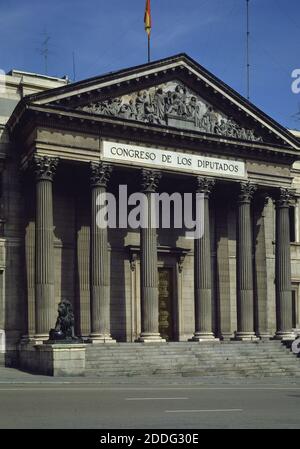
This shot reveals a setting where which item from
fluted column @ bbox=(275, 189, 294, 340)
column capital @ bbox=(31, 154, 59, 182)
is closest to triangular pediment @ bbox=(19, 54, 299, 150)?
column capital @ bbox=(31, 154, 59, 182)

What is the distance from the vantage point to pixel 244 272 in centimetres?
3881

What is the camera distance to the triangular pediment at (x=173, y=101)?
35.0 metres

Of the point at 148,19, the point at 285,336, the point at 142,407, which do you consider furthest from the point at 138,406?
the point at 148,19

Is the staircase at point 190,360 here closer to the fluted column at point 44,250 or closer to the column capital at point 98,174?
the fluted column at point 44,250

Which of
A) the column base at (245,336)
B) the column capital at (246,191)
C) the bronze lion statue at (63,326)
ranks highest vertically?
the column capital at (246,191)

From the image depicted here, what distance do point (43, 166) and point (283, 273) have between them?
15034 millimetres

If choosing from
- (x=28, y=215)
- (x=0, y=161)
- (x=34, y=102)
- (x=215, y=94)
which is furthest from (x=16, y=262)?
(x=215, y=94)

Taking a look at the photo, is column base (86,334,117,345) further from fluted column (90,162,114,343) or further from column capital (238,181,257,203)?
column capital (238,181,257,203)

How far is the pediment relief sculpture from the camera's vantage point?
3625 centimetres

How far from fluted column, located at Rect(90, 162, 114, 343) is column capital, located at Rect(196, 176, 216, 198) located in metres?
5.49

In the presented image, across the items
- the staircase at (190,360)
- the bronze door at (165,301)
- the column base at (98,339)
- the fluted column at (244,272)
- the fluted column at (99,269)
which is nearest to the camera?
the staircase at (190,360)

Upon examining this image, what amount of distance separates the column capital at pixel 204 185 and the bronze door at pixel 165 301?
564 cm
